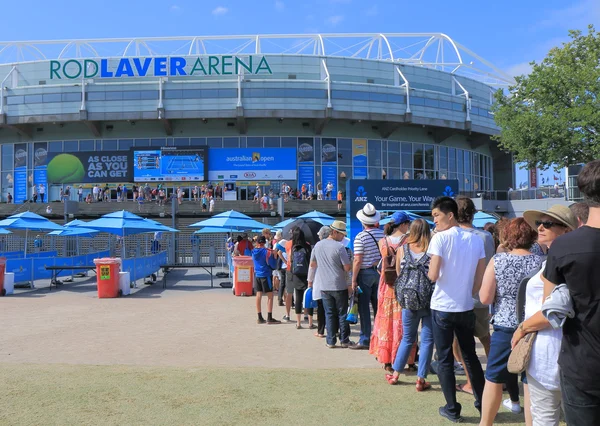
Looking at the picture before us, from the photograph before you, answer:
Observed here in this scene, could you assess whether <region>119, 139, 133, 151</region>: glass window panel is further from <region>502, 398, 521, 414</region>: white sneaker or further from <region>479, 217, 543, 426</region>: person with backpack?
<region>479, 217, 543, 426</region>: person with backpack

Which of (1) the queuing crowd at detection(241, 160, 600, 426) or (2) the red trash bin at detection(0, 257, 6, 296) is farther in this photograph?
(2) the red trash bin at detection(0, 257, 6, 296)

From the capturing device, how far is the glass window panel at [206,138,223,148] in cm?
3747

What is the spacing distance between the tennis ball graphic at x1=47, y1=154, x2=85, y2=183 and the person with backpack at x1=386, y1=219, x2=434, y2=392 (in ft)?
118

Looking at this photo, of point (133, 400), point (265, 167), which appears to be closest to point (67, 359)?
point (133, 400)

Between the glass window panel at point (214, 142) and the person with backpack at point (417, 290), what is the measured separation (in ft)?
108

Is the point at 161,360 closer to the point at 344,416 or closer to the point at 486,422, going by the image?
the point at 344,416

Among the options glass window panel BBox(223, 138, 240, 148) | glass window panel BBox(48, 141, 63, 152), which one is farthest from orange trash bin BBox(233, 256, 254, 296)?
glass window panel BBox(48, 141, 63, 152)

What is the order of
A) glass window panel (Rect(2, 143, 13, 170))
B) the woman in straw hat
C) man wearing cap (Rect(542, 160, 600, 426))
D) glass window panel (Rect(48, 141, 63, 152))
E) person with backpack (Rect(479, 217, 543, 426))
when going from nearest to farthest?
→ man wearing cap (Rect(542, 160, 600, 426)) < the woman in straw hat < person with backpack (Rect(479, 217, 543, 426)) < glass window panel (Rect(48, 141, 63, 152)) < glass window panel (Rect(2, 143, 13, 170))

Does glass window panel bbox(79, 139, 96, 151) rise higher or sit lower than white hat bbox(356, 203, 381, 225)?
higher

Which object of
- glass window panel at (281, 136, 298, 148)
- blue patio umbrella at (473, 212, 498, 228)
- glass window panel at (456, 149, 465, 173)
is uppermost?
glass window panel at (281, 136, 298, 148)

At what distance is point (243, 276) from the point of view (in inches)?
594

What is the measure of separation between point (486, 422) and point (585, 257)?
2.09 metres

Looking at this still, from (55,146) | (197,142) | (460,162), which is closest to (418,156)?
(460,162)

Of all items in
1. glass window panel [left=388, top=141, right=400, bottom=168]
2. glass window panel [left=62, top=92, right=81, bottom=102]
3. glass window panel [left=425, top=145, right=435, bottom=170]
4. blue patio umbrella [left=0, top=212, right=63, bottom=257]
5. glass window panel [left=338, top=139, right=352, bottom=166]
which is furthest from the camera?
glass window panel [left=425, top=145, right=435, bottom=170]
